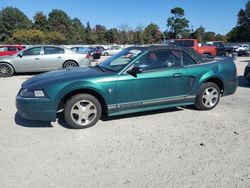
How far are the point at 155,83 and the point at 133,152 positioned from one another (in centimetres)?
178

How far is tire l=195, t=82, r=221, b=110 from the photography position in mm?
5990

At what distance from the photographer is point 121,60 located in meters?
5.75

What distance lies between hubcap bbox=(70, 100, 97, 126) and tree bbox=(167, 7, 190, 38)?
99969mm

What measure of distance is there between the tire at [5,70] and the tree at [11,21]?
8325 centimetres

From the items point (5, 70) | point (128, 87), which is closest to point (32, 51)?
point (5, 70)

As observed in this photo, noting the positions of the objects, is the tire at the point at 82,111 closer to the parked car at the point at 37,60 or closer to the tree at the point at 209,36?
the parked car at the point at 37,60

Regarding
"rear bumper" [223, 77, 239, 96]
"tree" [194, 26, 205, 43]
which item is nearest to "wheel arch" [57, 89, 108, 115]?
"rear bumper" [223, 77, 239, 96]

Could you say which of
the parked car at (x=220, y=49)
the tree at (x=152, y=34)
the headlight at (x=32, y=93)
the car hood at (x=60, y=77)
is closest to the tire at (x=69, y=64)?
the car hood at (x=60, y=77)

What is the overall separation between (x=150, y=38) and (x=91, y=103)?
9591 centimetres

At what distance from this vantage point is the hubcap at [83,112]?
496cm

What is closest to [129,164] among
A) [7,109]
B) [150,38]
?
[7,109]

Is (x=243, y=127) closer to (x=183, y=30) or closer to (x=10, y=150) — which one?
(x=10, y=150)

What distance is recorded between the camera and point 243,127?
199 inches

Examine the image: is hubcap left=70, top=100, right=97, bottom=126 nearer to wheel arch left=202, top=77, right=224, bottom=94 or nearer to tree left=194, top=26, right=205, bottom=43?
wheel arch left=202, top=77, right=224, bottom=94
